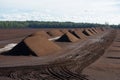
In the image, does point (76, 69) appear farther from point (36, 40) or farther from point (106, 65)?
point (36, 40)

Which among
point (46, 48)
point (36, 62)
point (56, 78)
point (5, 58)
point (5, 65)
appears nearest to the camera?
point (56, 78)

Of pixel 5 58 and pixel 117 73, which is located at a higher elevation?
pixel 117 73

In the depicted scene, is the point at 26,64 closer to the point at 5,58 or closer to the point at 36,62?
the point at 36,62

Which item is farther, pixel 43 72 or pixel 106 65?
pixel 106 65

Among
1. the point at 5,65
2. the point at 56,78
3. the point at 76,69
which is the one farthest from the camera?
the point at 5,65

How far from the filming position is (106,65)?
2850 cm

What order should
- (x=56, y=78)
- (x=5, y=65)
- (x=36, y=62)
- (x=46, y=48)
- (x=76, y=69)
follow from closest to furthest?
1. (x=56, y=78)
2. (x=76, y=69)
3. (x=5, y=65)
4. (x=36, y=62)
5. (x=46, y=48)

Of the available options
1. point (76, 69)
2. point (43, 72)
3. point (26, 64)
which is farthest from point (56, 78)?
point (26, 64)

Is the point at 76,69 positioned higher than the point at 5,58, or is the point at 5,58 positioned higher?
the point at 76,69

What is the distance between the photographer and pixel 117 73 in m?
24.1

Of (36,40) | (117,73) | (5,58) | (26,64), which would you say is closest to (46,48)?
(36,40)

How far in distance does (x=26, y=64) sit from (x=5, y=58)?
5.03 meters

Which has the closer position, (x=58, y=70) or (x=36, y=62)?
(x=58, y=70)

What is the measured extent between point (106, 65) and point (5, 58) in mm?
11748
